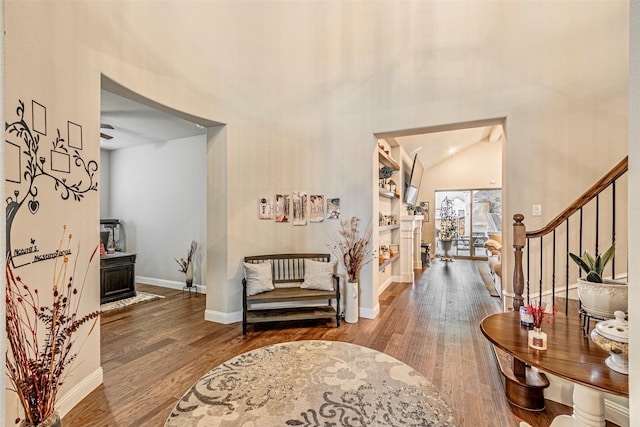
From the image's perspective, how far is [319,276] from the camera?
11.8 ft

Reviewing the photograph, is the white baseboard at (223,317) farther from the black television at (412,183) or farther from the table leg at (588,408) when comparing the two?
the black television at (412,183)

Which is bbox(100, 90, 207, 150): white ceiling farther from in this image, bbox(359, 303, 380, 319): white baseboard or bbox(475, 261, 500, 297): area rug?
bbox(475, 261, 500, 297): area rug

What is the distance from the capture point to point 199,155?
516cm

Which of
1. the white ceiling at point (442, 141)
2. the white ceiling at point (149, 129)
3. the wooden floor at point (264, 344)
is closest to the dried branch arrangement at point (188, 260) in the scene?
the wooden floor at point (264, 344)

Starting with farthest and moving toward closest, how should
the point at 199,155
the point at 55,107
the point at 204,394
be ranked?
the point at 199,155 → the point at 204,394 → the point at 55,107

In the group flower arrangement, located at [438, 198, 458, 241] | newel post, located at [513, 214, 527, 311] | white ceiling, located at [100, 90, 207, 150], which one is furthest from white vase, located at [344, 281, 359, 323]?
flower arrangement, located at [438, 198, 458, 241]

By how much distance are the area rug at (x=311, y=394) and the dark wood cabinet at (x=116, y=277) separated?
3.19 metres

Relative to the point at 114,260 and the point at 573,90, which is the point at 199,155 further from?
the point at 573,90

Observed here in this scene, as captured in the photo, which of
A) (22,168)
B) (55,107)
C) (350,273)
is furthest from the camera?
(350,273)

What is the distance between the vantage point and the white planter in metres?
1.46

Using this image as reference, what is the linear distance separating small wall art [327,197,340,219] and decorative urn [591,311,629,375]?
2846mm

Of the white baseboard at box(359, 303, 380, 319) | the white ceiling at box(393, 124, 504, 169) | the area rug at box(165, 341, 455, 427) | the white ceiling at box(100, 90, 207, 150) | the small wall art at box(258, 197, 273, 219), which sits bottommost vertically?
the area rug at box(165, 341, 455, 427)

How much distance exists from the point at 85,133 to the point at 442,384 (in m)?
3.58

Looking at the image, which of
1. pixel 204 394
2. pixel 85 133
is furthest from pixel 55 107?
pixel 204 394
